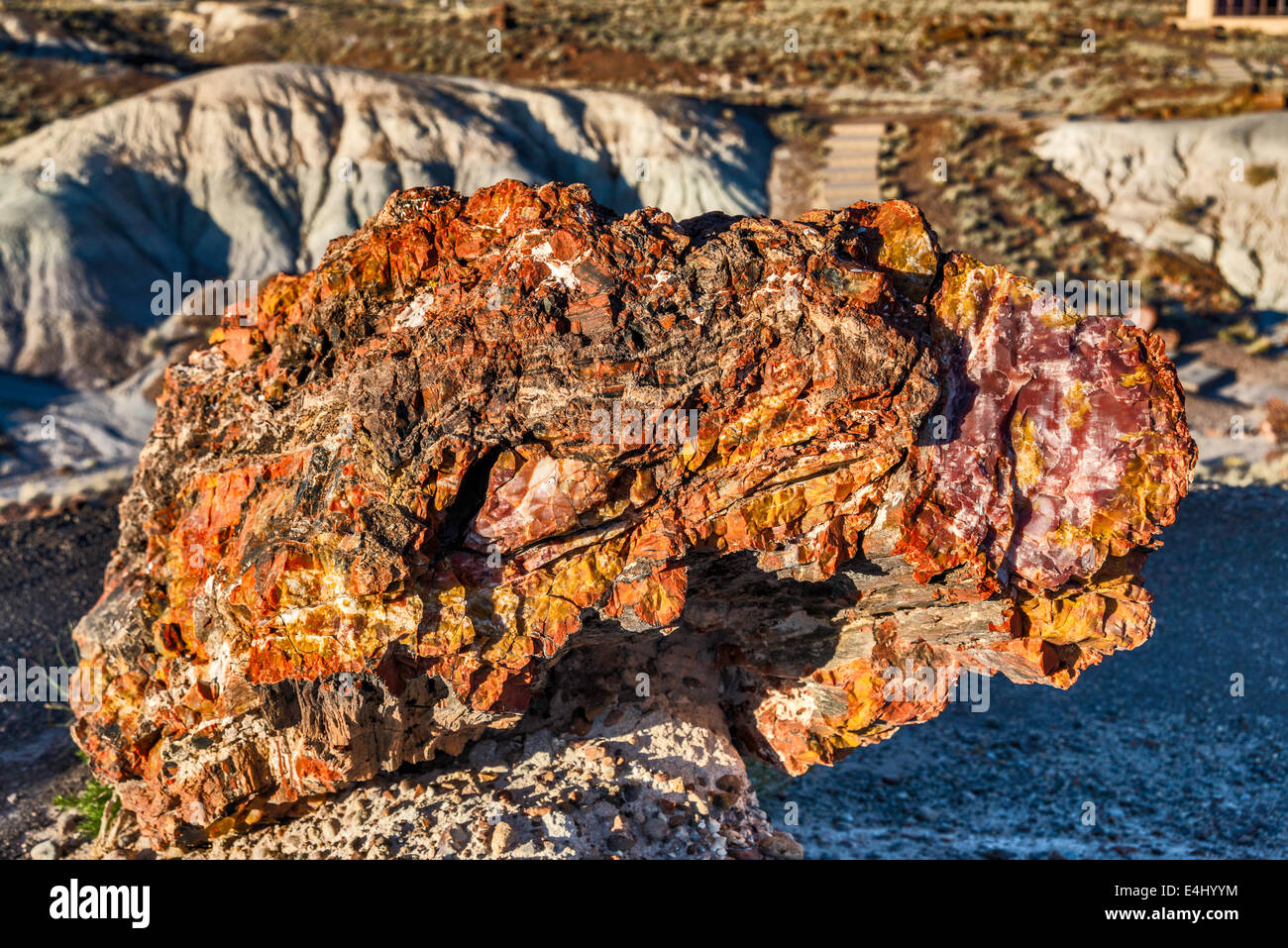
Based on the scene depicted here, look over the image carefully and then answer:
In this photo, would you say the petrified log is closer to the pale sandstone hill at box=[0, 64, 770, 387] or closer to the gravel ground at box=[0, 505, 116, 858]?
the gravel ground at box=[0, 505, 116, 858]

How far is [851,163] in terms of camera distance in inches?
1213

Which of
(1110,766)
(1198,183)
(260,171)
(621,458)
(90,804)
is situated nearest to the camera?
(621,458)

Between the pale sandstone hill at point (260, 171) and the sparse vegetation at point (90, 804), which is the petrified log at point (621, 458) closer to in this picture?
the sparse vegetation at point (90, 804)

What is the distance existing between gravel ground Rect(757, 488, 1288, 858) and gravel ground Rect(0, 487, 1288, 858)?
2cm

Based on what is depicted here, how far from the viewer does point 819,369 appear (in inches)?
232

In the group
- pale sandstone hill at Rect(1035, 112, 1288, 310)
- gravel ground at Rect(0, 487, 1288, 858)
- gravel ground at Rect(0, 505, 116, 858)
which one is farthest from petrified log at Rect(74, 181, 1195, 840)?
pale sandstone hill at Rect(1035, 112, 1288, 310)

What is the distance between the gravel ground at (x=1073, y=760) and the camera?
9719 millimetres

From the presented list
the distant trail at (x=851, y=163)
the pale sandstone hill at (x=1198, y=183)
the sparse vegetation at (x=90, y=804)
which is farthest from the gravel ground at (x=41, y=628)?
the pale sandstone hill at (x=1198, y=183)

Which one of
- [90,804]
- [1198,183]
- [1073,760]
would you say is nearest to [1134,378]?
[1073,760]

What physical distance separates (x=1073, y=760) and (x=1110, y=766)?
37 cm

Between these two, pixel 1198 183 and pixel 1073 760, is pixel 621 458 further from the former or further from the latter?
pixel 1198 183

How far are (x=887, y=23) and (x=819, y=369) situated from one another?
127 ft

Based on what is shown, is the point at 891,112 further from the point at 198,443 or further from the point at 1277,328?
the point at 198,443

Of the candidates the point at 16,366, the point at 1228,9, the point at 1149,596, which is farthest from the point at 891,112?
the point at 1149,596
